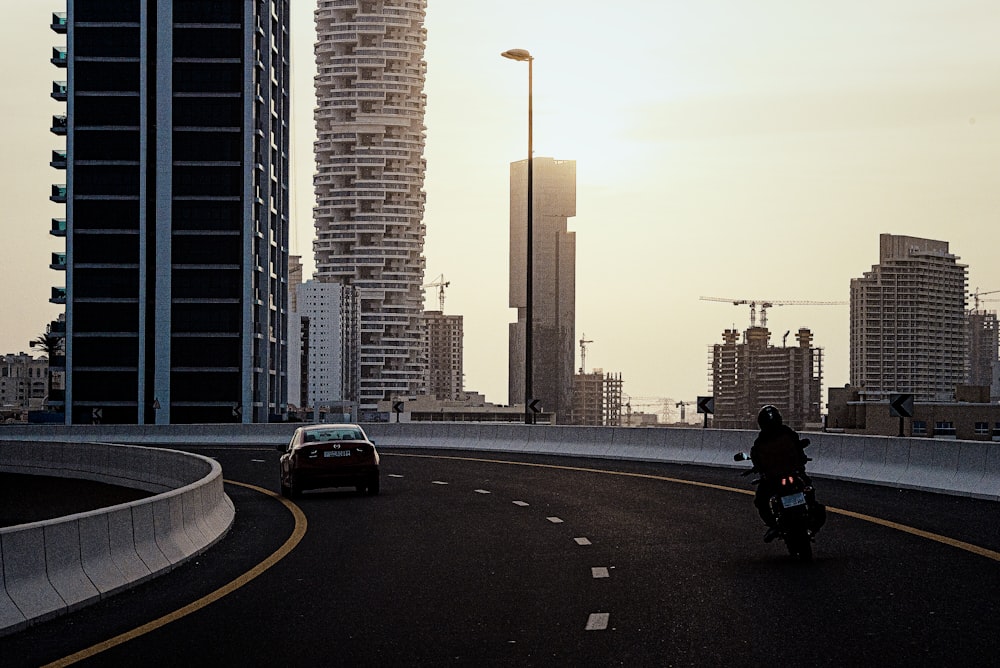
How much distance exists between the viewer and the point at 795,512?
1385cm

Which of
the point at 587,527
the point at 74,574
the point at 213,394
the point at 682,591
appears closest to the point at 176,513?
the point at 74,574

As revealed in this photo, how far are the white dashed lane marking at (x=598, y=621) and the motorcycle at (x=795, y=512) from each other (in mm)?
3653

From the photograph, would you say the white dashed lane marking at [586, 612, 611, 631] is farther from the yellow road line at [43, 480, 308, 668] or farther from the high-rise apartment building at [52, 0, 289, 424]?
the high-rise apartment building at [52, 0, 289, 424]

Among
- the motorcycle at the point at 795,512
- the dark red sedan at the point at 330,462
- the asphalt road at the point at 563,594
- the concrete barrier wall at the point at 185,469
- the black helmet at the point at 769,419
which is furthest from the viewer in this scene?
the dark red sedan at the point at 330,462

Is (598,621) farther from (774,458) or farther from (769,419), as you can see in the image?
(769,419)

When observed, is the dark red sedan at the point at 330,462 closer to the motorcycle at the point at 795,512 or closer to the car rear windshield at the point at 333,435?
the car rear windshield at the point at 333,435

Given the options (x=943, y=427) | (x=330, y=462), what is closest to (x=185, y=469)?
(x=330, y=462)

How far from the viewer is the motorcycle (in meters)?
13.7

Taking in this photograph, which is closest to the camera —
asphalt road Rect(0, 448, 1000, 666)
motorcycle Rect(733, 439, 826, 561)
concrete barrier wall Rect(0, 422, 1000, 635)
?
asphalt road Rect(0, 448, 1000, 666)

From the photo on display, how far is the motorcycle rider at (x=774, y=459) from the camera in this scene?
14.1 metres

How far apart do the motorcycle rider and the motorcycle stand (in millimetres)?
15

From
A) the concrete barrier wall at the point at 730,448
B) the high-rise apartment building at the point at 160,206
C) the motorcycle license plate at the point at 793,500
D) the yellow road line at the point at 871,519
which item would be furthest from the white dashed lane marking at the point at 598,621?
the high-rise apartment building at the point at 160,206

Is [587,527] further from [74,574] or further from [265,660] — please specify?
[265,660]

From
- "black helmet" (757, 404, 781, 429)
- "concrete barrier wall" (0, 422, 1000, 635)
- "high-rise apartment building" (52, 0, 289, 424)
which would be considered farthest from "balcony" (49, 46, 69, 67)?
"black helmet" (757, 404, 781, 429)
